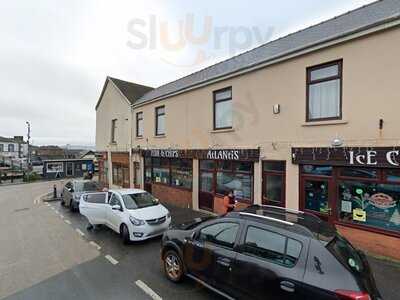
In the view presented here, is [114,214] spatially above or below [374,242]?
above

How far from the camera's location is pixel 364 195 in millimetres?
6641

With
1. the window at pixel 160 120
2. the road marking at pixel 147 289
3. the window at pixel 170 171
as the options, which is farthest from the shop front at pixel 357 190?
the window at pixel 160 120

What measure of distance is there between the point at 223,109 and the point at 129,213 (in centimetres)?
553

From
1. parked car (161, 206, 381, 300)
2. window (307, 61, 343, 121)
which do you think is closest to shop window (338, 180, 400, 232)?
window (307, 61, 343, 121)

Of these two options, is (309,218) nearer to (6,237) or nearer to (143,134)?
(6,237)

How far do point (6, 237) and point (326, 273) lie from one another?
9893mm

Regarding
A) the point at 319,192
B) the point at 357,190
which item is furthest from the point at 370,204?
the point at 319,192

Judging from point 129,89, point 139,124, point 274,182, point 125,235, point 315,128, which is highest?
point 129,89

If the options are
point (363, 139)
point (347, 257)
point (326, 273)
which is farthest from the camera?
point (363, 139)

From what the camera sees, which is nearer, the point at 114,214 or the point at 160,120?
the point at 114,214

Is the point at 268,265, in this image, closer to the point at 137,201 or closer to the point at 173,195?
the point at 137,201

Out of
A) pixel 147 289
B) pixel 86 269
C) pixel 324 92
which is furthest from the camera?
pixel 324 92

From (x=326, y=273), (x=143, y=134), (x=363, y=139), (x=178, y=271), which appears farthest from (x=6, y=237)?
(x=363, y=139)

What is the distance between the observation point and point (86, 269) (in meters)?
5.94
